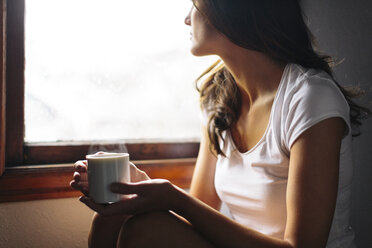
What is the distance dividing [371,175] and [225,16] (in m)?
0.77

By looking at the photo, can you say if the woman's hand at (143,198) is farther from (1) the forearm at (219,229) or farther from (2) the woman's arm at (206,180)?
(2) the woman's arm at (206,180)

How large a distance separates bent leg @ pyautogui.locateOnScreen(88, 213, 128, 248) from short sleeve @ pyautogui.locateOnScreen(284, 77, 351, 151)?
1.79 ft

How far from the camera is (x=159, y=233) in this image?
2.60 ft

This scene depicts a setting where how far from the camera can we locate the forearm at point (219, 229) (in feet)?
2.57

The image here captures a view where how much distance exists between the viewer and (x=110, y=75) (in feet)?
4.57

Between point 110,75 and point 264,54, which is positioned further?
point 110,75

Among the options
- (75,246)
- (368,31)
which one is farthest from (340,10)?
(75,246)

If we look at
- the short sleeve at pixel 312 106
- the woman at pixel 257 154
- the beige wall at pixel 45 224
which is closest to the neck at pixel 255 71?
the woman at pixel 257 154

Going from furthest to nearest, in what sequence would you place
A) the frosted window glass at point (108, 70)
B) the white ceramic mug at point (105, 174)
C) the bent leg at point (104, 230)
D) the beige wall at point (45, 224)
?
the frosted window glass at point (108, 70)
the beige wall at point (45, 224)
the bent leg at point (104, 230)
the white ceramic mug at point (105, 174)

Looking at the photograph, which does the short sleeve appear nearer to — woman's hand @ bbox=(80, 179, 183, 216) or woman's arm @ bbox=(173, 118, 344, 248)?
woman's arm @ bbox=(173, 118, 344, 248)

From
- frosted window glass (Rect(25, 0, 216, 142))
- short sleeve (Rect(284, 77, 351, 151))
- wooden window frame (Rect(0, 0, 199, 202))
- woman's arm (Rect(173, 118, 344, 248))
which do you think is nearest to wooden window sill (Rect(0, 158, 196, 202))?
wooden window frame (Rect(0, 0, 199, 202))

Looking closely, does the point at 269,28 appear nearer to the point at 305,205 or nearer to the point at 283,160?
the point at 283,160

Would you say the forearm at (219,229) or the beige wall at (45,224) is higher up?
the forearm at (219,229)

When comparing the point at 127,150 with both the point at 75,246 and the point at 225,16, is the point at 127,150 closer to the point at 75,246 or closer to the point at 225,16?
the point at 75,246
